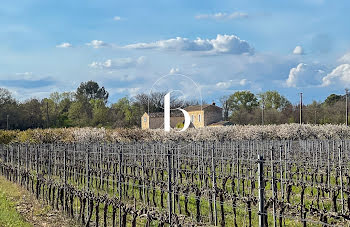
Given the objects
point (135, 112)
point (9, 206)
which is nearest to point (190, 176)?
point (9, 206)

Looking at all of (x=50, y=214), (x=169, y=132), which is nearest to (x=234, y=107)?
(x=169, y=132)

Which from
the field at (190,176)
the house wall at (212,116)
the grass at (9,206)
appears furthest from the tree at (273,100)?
the grass at (9,206)

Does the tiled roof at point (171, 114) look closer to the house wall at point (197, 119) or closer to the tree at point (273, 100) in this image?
the house wall at point (197, 119)

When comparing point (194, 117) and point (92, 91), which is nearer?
point (194, 117)

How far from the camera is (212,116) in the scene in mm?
54375

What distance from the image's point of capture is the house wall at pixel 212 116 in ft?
174

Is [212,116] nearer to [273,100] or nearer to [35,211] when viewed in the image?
[273,100]

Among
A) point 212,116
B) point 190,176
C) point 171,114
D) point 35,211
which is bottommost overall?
point 35,211

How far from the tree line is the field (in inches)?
688

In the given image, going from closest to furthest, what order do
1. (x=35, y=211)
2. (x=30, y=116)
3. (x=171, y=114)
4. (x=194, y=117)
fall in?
(x=35, y=211), (x=194, y=117), (x=171, y=114), (x=30, y=116)

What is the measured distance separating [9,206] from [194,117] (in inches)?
1666

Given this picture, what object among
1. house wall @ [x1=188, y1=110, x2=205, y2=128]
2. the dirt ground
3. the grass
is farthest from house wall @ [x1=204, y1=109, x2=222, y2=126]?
the dirt ground

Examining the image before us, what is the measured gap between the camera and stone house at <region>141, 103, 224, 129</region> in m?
50.6

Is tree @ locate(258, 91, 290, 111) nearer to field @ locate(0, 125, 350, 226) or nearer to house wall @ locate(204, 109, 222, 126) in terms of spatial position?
house wall @ locate(204, 109, 222, 126)
